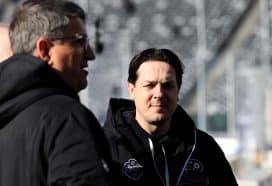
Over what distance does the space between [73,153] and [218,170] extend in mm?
1042

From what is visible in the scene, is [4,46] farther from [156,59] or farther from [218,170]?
[218,170]

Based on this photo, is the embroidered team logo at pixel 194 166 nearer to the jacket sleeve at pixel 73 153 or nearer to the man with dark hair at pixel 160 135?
the man with dark hair at pixel 160 135

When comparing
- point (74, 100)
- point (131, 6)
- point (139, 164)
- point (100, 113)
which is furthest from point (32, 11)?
point (131, 6)

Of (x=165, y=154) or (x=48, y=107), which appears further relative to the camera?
(x=165, y=154)

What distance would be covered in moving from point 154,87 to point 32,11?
0.90 m

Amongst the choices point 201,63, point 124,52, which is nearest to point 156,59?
point 124,52

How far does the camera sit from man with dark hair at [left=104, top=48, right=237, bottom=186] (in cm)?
251

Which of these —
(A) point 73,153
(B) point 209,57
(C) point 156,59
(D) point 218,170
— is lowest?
(B) point 209,57

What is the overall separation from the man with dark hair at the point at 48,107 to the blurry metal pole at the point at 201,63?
1024 centimetres

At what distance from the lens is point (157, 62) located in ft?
8.63

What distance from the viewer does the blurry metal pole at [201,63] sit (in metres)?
12.8

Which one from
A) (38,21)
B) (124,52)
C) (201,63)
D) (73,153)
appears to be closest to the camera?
(73,153)

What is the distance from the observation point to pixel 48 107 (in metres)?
1.74

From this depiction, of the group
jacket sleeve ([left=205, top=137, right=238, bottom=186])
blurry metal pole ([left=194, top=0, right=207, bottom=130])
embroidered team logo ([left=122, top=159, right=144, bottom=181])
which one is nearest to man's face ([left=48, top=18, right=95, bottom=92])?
embroidered team logo ([left=122, top=159, right=144, bottom=181])
